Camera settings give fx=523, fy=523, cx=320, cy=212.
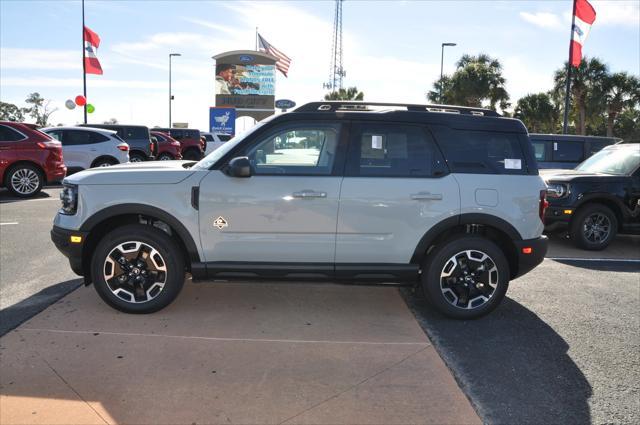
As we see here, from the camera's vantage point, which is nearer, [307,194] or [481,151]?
[307,194]

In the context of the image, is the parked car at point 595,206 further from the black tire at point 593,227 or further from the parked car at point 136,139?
the parked car at point 136,139

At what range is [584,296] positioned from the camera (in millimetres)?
5551

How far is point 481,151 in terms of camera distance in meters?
4.67

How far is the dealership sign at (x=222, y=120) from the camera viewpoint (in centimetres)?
3972

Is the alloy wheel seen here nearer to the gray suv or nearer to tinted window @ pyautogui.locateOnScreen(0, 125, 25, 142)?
the gray suv

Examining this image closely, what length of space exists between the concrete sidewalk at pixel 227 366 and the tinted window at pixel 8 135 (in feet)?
26.4

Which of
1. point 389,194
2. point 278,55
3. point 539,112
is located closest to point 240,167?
point 389,194

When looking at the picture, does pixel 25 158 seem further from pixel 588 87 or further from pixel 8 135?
pixel 588 87

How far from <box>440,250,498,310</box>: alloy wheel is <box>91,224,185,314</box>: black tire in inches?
92.8

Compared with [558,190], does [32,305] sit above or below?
below

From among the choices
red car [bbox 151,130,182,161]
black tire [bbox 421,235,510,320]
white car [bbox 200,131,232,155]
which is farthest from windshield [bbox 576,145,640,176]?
white car [bbox 200,131,232,155]

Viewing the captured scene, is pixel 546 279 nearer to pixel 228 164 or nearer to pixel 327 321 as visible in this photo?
Result: pixel 327 321

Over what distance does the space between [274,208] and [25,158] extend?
9470 mm

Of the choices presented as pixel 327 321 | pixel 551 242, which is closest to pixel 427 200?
pixel 327 321
